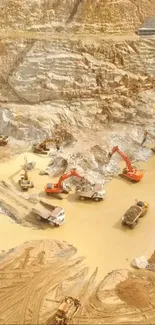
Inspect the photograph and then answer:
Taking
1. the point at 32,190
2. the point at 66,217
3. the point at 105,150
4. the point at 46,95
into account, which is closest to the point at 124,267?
the point at 66,217

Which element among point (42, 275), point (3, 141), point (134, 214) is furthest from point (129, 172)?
point (42, 275)

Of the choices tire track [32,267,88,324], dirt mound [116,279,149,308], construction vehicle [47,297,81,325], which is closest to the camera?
construction vehicle [47,297,81,325]

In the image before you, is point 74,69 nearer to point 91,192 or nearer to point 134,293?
point 91,192

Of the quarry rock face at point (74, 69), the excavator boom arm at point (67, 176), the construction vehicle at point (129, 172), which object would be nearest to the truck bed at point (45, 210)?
the excavator boom arm at point (67, 176)

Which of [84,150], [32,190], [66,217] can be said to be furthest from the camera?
[84,150]

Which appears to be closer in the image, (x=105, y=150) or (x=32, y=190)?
(x=32, y=190)

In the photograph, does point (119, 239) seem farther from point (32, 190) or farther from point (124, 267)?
point (32, 190)

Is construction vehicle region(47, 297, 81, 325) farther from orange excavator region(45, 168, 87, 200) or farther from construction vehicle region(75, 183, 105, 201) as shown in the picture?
orange excavator region(45, 168, 87, 200)

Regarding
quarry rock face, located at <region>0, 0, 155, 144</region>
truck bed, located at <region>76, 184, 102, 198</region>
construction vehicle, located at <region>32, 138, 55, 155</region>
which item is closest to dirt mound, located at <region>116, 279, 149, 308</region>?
truck bed, located at <region>76, 184, 102, 198</region>
